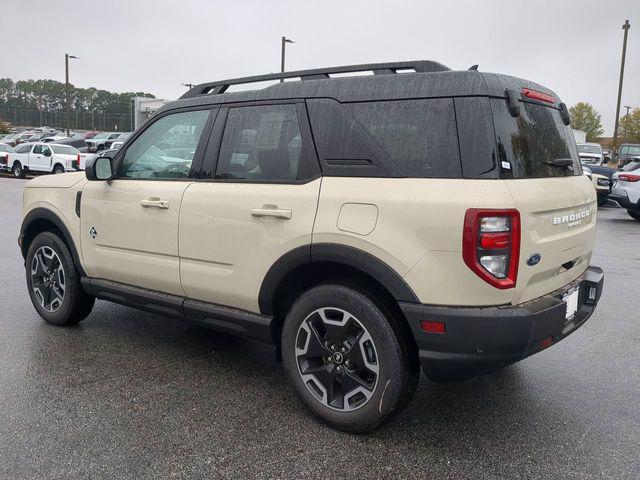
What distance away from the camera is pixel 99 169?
412cm

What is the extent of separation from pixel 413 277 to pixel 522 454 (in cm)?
109

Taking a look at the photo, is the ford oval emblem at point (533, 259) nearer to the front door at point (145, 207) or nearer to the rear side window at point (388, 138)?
the rear side window at point (388, 138)

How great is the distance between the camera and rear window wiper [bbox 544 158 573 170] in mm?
3110

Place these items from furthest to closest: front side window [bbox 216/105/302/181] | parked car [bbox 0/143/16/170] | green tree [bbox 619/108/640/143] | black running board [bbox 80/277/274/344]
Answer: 1. green tree [bbox 619/108/640/143]
2. parked car [bbox 0/143/16/170]
3. black running board [bbox 80/277/274/344]
4. front side window [bbox 216/105/302/181]

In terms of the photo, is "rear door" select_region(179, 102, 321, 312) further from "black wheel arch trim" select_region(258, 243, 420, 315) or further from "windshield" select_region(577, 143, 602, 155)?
"windshield" select_region(577, 143, 602, 155)

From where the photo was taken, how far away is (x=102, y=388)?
11.7 feet

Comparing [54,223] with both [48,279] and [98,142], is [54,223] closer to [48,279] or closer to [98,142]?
[48,279]

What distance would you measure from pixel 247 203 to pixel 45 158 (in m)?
25.7

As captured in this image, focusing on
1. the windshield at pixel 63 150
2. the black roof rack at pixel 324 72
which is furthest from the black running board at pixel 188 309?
the windshield at pixel 63 150

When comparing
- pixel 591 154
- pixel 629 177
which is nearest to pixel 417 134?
pixel 629 177

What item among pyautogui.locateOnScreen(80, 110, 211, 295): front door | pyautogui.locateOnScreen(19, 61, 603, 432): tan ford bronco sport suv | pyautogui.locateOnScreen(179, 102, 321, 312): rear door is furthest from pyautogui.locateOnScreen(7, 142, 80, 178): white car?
pyautogui.locateOnScreen(179, 102, 321, 312): rear door

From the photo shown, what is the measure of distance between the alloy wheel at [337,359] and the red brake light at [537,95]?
149 cm

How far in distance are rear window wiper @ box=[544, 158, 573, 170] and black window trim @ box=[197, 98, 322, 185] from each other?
1271 millimetres

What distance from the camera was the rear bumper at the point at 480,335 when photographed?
8.59 ft
